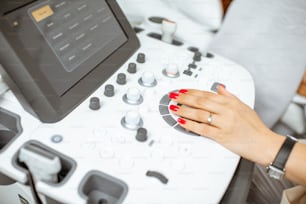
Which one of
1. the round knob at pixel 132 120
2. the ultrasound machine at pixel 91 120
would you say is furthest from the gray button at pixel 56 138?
the round knob at pixel 132 120

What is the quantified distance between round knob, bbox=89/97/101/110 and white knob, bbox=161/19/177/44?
12.1 inches

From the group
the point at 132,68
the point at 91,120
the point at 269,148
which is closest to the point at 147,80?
the point at 132,68

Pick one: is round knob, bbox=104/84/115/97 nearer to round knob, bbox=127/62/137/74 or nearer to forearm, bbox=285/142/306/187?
round knob, bbox=127/62/137/74

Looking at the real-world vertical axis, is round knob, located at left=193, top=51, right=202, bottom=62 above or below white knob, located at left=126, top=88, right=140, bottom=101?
below

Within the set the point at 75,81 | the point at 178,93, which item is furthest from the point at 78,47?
the point at 178,93

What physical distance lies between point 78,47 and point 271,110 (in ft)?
1.85

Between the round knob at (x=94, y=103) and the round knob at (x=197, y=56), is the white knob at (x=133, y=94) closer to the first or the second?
the round knob at (x=94, y=103)

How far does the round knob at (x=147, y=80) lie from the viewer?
68 cm

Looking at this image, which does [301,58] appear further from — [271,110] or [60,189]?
[60,189]

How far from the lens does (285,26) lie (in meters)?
0.90

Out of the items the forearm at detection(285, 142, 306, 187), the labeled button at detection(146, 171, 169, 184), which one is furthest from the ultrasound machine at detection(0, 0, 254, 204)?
the forearm at detection(285, 142, 306, 187)

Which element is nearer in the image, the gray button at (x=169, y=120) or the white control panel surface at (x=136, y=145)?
the white control panel surface at (x=136, y=145)

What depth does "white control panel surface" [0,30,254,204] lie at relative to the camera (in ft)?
1.67

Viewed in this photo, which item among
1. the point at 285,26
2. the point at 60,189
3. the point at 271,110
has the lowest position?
the point at 271,110
